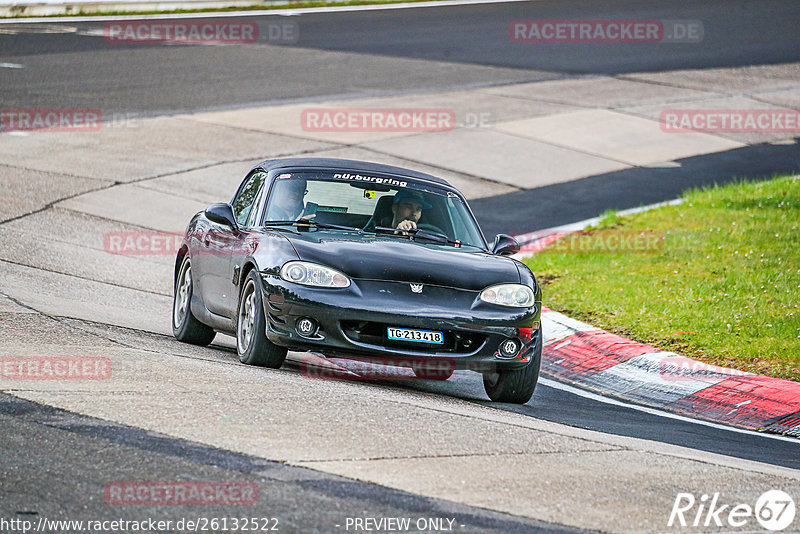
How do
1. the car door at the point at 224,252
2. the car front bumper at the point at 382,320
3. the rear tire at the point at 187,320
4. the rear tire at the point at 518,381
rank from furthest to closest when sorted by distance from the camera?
the rear tire at the point at 187,320 < the car door at the point at 224,252 < the rear tire at the point at 518,381 < the car front bumper at the point at 382,320

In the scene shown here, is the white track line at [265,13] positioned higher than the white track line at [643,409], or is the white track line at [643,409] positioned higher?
the white track line at [265,13]

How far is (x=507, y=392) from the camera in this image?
8.70 m

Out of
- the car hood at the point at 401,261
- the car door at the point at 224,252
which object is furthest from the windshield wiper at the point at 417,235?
the car door at the point at 224,252

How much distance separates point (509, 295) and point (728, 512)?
2.87 m

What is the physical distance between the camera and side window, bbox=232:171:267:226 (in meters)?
9.90

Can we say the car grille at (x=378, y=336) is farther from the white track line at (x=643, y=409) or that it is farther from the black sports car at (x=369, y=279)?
the white track line at (x=643, y=409)

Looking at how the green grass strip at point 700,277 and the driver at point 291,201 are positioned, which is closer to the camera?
the driver at point 291,201

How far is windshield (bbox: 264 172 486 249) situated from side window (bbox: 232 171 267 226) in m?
0.36

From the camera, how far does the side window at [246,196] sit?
9895mm

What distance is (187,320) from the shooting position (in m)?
10.2

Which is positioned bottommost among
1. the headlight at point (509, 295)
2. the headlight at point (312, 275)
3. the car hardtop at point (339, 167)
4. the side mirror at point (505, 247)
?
the headlight at point (509, 295)

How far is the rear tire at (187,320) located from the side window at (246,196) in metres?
0.65

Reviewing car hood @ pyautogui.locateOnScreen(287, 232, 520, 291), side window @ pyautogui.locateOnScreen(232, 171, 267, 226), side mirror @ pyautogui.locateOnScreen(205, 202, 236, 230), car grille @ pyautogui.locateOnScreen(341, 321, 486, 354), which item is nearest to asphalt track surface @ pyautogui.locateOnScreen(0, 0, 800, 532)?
car grille @ pyautogui.locateOnScreen(341, 321, 486, 354)

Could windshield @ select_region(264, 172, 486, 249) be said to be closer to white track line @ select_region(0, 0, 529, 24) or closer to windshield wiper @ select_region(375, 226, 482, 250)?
windshield wiper @ select_region(375, 226, 482, 250)
